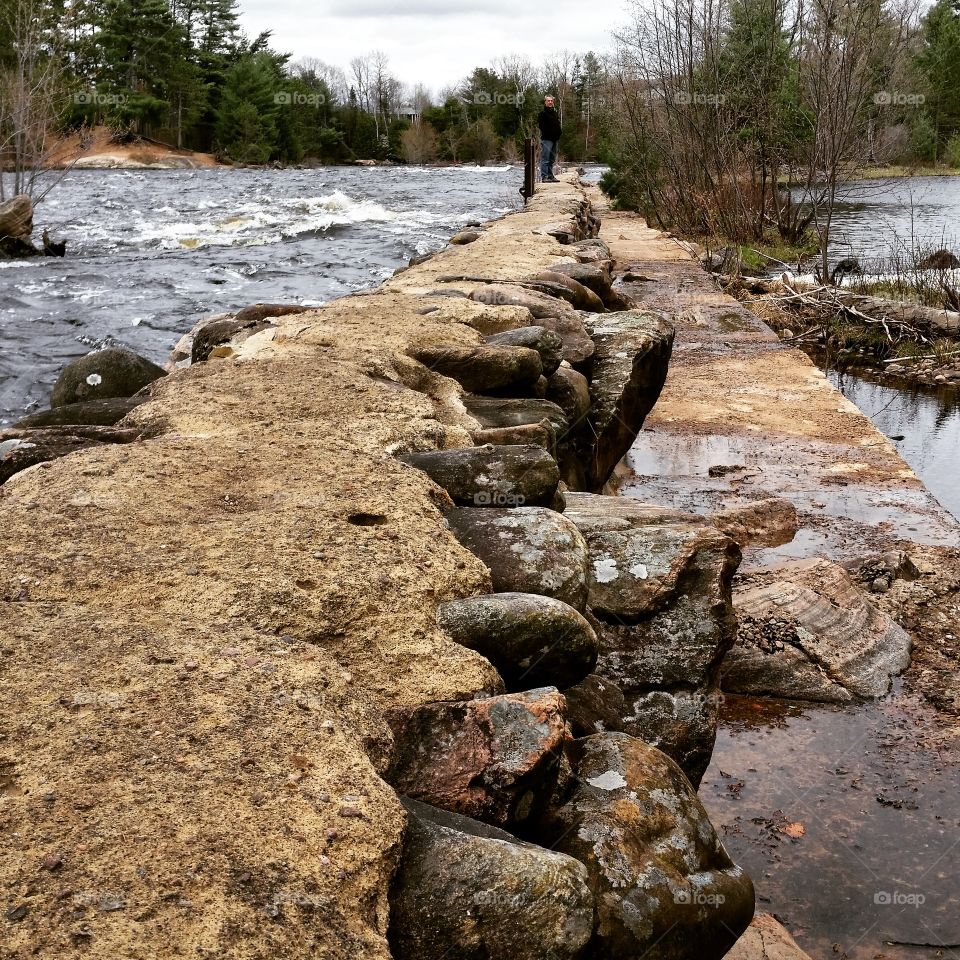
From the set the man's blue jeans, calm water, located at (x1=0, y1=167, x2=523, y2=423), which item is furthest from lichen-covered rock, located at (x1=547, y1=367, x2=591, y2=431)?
the man's blue jeans

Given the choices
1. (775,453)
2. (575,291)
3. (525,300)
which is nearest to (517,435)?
(525,300)

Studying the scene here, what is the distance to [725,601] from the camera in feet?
10.3

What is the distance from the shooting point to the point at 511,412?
393 centimetres

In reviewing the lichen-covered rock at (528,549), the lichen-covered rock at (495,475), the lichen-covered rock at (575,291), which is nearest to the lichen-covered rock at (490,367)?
the lichen-covered rock at (495,475)

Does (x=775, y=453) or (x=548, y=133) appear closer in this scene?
(x=775, y=453)

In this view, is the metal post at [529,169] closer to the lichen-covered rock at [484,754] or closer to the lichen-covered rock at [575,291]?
the lichen-covered rock at [575,291]

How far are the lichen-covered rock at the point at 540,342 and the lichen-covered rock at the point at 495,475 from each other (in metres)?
1.34

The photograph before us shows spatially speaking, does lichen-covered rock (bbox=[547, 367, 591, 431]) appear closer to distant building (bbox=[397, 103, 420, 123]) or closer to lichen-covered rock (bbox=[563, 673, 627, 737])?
lichen-covered rock (bbox=[563, 673, 627, 737])

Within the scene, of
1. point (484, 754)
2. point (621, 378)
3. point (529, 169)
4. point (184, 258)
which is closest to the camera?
point (484, 754)

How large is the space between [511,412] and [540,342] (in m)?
0.66

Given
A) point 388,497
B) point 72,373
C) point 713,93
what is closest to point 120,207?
point 713,93

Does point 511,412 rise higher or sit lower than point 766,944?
higher

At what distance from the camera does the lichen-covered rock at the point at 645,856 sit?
1.92m

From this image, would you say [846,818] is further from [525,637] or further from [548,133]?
[548,133]
